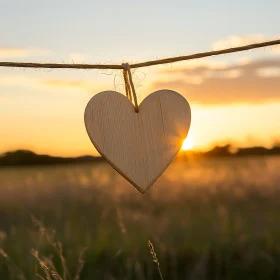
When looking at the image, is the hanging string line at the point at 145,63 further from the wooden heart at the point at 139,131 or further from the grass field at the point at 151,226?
the grass field at the point at 151,226

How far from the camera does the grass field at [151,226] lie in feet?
12.4

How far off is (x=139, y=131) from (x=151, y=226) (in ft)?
11.1

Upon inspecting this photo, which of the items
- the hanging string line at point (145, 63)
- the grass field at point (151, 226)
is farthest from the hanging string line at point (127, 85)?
the grass field at point (151, 226)

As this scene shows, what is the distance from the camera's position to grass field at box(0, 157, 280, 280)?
3.77m

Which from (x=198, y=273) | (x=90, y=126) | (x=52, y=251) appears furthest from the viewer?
(x=52, y=251)

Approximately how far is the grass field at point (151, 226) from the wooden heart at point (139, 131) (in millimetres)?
1120

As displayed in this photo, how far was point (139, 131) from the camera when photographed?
125 centimetres

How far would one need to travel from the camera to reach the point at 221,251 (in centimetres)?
407

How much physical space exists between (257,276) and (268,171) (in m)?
3.15

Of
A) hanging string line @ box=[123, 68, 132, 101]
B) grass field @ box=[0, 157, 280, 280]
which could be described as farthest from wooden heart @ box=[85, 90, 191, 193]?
grass field @ box=[0, 157, 280, 280]

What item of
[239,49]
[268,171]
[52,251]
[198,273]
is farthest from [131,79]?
[268,171]

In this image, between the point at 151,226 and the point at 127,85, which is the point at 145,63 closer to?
the point at 127,85

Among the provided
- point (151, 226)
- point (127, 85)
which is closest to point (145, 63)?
point (127, 85)

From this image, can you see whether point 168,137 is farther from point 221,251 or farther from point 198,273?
point 221,251
